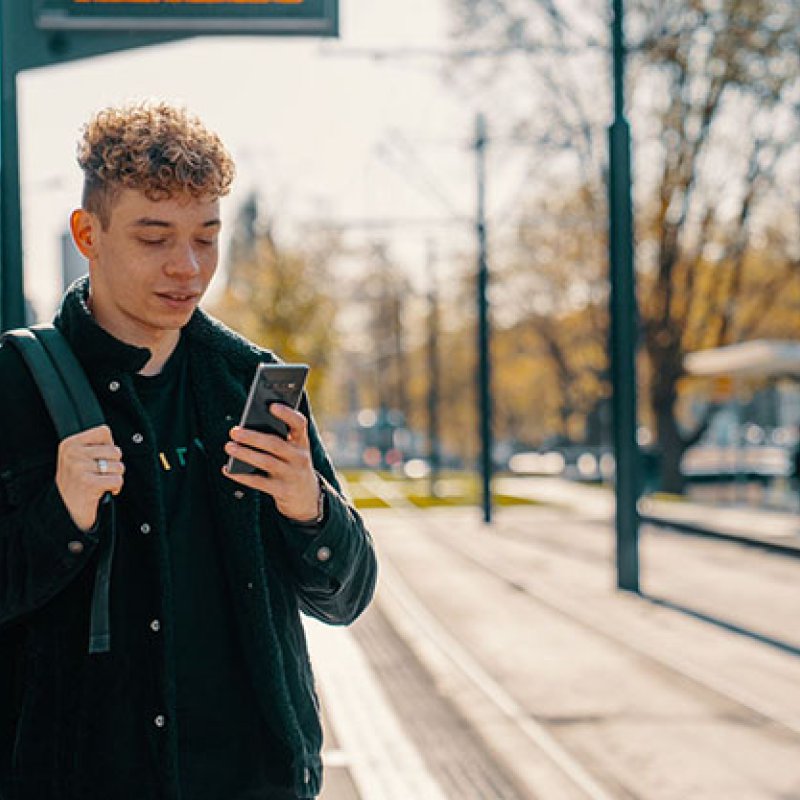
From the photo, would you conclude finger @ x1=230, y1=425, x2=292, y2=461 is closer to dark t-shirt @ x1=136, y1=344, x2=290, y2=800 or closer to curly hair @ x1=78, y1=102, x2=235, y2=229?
dark t-shirt @ x1=136, y1=344, x2=290, y2=800

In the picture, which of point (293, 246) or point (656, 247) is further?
point (293, 246)

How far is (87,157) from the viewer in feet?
6.72

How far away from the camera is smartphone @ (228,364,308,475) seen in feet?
6.49

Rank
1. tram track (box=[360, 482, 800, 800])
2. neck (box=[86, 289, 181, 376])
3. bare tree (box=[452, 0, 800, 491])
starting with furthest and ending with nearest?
bare tree (box=[452, 0, 800, 491])
tram track (box=[360, 482, 800, 800])
neck (box=[86, 289, 181, 376])

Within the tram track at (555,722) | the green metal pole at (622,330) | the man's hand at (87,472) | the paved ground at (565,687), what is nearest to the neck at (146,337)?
the man's hand at (87,472)

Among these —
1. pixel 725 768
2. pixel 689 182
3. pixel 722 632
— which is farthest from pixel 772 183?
pixel 725 768

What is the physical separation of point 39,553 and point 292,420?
34cm

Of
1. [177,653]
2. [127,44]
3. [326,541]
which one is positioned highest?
[127,44]

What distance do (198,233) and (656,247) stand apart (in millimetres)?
30373

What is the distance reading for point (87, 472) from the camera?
1894 mm

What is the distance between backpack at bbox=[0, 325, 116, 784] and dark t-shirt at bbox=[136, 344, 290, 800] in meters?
0.11

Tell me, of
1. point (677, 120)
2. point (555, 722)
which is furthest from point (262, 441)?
point (677, 120)

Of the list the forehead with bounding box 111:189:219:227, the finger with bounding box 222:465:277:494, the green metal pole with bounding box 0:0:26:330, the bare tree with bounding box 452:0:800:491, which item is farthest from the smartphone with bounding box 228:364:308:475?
the bare tree with bounding box 452:0:800:491

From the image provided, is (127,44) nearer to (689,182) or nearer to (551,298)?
(689,182)
